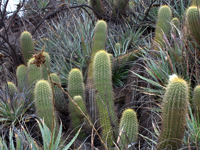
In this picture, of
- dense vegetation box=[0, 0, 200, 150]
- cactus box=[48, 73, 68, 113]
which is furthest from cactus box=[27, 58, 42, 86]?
cactus box=[48, 73, 68, 113]

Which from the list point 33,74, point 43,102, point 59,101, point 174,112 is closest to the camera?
point 174,112

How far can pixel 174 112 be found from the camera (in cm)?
157

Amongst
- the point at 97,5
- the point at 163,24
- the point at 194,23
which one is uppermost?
the point at 97,5

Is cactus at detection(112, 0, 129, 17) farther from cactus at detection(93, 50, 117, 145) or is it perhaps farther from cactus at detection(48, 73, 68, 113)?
cactus at detection(93, 50, 117, 145)

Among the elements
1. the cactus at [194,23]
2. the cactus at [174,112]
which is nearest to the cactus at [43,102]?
the cactus at [174,112]

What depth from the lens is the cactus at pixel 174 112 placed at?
1.55 meters

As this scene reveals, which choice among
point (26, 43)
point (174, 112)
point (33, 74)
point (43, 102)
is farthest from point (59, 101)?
point (174, 112)

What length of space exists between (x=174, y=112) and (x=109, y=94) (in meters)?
0.86

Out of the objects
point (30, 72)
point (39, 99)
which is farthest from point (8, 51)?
point (39, 99)

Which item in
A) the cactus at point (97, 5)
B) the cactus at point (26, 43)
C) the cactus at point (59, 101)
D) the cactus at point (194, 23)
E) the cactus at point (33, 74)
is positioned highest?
the cactus at point (97, 5)

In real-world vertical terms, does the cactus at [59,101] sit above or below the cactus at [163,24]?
below

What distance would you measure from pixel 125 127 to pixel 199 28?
1592mm

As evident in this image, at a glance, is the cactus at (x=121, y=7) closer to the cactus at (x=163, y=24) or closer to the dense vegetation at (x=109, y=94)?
the dense vegetation at (x=109, y=94)

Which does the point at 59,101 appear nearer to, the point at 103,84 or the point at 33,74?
the point at 33,74
